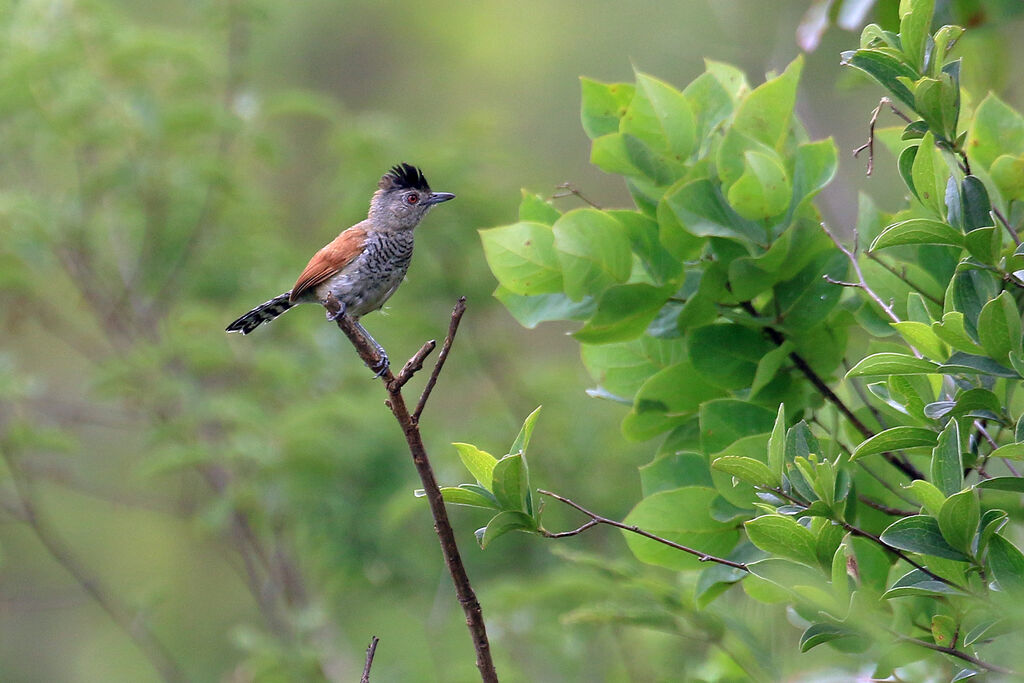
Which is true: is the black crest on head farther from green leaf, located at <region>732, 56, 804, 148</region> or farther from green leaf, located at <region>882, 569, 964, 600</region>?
green leaf, located at <region>882, 569, 964, 600</region>

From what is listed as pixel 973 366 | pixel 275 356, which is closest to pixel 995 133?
pixel 973 366

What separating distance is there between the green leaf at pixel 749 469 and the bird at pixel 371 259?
2.15m

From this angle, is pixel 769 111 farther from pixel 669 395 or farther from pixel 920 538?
pixel 920 538

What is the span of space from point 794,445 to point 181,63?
4.76m

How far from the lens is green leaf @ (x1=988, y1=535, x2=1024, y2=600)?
1.45 metres

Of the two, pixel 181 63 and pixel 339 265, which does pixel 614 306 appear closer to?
pixel 339 265

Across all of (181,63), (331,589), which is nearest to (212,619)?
(331,589)

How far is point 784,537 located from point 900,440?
0.78 ft

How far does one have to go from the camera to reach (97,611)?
9039 mm

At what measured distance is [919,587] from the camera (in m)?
1.53

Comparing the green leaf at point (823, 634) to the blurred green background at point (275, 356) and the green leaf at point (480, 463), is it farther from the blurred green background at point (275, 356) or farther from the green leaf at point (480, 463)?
the blurred green background at point (275, 356)

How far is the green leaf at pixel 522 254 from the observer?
2.03m

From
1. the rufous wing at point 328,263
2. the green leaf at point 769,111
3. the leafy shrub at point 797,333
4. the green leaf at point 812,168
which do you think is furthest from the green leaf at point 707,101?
the rufous wing at point 328,263

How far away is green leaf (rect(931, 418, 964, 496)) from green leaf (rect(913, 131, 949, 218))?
0.38 m
